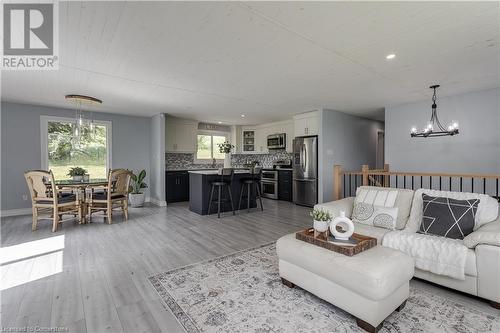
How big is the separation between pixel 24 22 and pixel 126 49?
83 centimetres

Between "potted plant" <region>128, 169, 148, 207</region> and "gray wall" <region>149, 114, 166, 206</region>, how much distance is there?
0.32 meters

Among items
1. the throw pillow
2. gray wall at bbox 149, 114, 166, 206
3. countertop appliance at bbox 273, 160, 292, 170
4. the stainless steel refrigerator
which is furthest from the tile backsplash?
the throw pillow

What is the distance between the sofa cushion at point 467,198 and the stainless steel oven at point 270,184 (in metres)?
4.53

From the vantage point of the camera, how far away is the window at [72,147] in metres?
5.52

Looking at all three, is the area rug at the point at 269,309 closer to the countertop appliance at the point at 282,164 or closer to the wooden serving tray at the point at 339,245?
the wooden serving tray at the point at 339,245

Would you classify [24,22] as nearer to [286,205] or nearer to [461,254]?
[461,254]

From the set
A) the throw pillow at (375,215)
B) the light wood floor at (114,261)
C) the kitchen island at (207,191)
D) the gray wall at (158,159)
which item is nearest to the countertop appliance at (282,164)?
the kitchen island at (207,191)

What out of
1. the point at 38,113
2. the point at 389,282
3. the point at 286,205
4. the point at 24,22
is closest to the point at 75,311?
the point at 389,282

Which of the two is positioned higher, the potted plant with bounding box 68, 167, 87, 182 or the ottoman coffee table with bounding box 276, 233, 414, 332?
the potted plant with bounding box 68, 167, 87, 182

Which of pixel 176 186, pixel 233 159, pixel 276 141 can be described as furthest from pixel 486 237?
pixel 233 159

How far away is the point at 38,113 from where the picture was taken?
17.7 ft

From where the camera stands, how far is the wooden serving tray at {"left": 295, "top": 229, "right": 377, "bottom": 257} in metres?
1.85

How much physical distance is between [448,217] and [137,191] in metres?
6.40

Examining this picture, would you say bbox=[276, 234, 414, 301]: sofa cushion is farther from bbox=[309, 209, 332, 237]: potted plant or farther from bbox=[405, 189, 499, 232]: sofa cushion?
bbox=[405, 189, 499, 232]: sofa cushion
